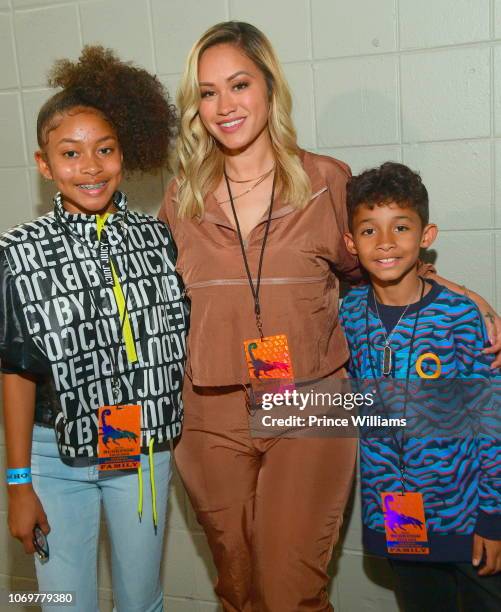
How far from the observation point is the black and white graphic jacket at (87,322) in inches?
64.9

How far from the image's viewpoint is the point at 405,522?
1.64m

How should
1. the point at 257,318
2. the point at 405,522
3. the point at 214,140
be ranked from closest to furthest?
the point at 405,522, the point at 257,318, the point at 214,140

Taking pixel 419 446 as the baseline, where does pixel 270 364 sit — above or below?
above

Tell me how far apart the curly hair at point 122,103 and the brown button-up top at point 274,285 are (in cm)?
29

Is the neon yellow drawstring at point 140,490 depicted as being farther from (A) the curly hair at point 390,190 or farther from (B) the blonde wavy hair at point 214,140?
(A) the curly hair at point 390,190

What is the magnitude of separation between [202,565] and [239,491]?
2.83 feet

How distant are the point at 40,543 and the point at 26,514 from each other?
82 millimetres

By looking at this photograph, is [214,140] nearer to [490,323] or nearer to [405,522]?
[490,323]

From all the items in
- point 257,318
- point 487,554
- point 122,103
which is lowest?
point 487,554

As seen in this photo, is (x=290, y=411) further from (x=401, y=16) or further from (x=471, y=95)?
(x=401, y=16)

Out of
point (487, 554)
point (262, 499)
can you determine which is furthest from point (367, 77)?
point (487, 554)

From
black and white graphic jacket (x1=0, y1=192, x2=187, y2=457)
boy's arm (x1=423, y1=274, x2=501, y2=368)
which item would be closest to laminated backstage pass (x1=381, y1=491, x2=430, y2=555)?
boy's arm (x1=423, y1=274, x2=501, y2=368)

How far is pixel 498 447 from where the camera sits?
1677mm
